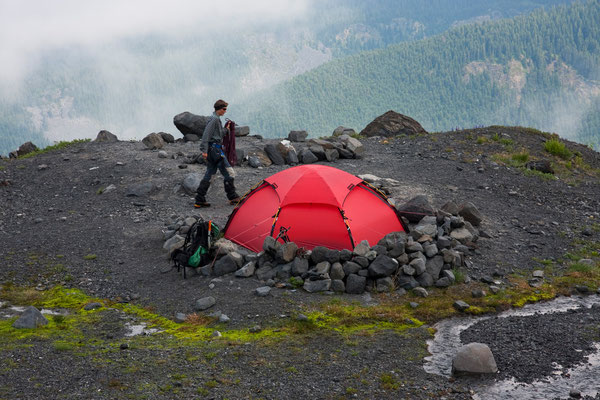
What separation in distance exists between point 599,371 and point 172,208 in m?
11.4

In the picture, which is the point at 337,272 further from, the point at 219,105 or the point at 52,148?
the point at 52,148

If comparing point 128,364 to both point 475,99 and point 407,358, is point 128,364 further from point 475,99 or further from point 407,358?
point 475,99

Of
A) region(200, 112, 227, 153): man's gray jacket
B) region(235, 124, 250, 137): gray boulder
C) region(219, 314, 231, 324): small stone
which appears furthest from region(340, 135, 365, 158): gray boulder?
region(219, 314, 231, 324): small stone

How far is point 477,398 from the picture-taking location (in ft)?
21.1

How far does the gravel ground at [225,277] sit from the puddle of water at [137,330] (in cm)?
29

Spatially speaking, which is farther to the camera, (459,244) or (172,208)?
(172,208)

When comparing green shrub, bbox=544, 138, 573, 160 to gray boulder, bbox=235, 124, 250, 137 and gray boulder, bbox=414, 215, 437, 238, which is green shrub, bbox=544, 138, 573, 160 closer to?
gray boulder, bbox=414, 215, 437, 238

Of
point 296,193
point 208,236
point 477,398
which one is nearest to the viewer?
point 477,398

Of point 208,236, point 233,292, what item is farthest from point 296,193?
point 233,292

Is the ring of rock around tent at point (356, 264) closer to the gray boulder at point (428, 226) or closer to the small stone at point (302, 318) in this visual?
the gray boulder at point (428, 226)

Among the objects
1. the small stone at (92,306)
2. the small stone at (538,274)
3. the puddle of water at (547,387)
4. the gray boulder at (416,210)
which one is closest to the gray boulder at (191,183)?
the gray boulder at (416,210)

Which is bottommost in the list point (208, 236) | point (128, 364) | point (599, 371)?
point (599, 371)

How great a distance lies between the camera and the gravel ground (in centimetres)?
665

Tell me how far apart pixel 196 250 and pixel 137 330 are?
8.34ft
